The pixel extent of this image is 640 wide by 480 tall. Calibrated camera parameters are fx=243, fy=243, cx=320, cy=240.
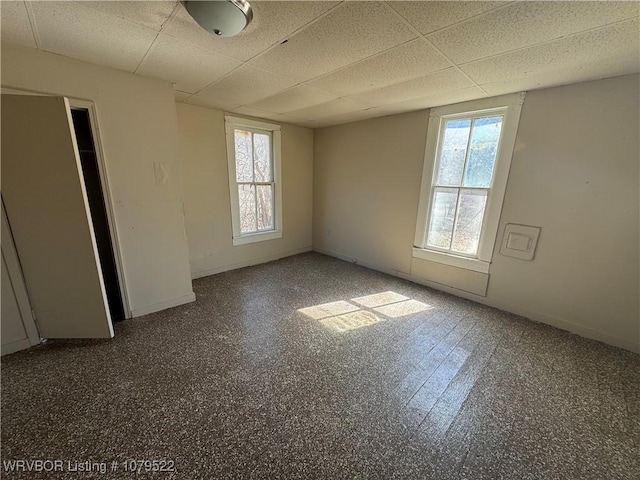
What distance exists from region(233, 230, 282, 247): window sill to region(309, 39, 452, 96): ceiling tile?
241 cm

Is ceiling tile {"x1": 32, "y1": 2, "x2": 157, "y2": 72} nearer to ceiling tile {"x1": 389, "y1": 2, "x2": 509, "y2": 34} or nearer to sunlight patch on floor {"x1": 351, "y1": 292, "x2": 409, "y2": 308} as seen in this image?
ceiling tile {"x1": 389, "y1": 2, "x2": 509, "y2": 34}

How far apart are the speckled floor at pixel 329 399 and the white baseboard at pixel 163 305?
0.13 m

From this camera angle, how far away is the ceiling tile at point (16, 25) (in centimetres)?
130

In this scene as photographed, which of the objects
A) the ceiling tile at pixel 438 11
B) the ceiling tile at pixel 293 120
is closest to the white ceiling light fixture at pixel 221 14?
the ceiling tile at pixel 438 11

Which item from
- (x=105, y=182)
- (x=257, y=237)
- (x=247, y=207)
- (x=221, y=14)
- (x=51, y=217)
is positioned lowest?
(x=257, y=237)

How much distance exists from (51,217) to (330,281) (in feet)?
9.36

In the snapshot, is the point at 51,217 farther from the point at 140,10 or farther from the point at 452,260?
the point at 452,260

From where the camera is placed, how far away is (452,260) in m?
3.06

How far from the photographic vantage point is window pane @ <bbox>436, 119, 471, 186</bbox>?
2.85m

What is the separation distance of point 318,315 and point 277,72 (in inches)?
91.2

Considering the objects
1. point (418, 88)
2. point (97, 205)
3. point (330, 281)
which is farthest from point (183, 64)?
point (330, 281)

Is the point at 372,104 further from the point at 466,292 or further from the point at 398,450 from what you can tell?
the point at 398,450

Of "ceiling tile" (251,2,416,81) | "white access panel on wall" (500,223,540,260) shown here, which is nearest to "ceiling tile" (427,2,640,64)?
"ceiling tile" (251,2,416,81)

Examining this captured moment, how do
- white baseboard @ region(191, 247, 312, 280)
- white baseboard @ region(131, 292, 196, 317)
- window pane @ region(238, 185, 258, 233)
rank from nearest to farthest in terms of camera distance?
white baseboard @ region(131, 292, 196, 317) → white baseboard @ region(191, 247, 312, 280) → window pane @ region(238, 185, 258, 233)
